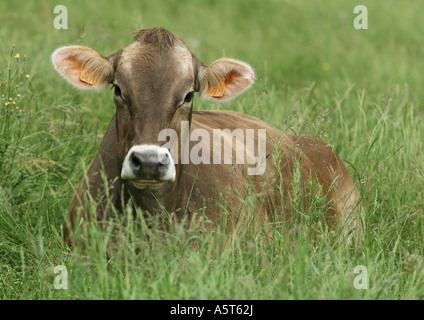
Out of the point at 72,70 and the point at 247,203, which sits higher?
the point at 72,70

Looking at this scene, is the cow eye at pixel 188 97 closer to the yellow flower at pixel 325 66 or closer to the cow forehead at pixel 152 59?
the cow forehead at pixel 152 59

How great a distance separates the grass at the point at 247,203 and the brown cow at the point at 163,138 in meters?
0.22

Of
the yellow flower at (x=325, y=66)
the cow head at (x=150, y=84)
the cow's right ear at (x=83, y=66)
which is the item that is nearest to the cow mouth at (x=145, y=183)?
the cow head at (x=150, y=84)

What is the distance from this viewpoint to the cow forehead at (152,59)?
4.04 m

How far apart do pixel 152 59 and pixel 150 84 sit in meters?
0.18

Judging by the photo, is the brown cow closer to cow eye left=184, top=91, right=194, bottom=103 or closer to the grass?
cow eye left=184, top=91, right=194, bottom=103

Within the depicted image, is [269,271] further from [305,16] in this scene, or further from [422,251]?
[305,16]

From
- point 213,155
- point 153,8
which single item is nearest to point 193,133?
point 213,155

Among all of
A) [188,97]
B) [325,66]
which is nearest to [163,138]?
[188,97]

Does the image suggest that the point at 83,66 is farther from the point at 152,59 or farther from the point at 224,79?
the point at 224,79

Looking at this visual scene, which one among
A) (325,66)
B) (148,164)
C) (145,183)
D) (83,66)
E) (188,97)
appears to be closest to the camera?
(148,164)

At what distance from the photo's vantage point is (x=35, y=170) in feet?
16.4

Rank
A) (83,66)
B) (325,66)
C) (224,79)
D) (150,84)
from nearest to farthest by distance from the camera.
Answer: (150,84) < (83,66) < (224,79) < (325,66)

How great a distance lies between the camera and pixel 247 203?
4164mm
